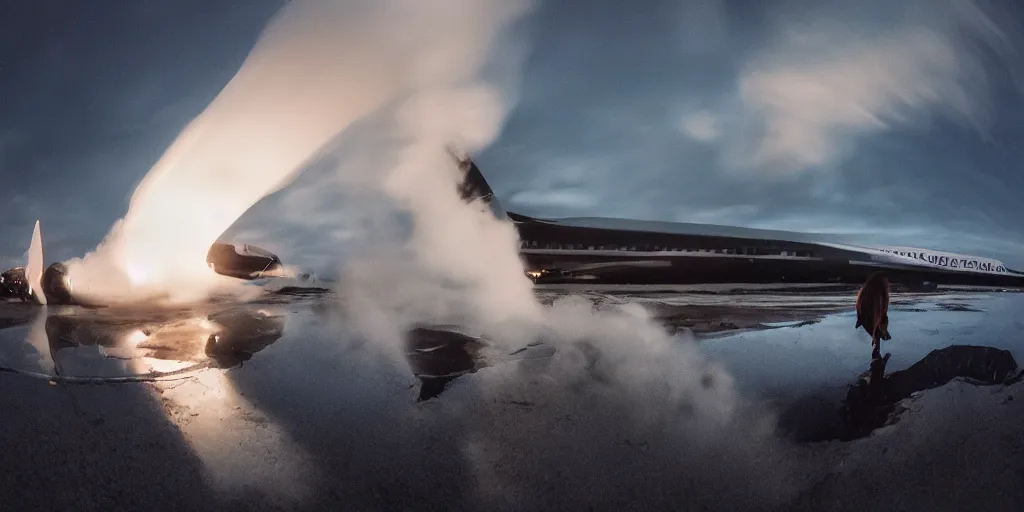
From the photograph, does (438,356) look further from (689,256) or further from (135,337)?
(135,337)

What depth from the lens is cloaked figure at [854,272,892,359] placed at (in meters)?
3.52

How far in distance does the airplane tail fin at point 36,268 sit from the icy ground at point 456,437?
0.96 metres

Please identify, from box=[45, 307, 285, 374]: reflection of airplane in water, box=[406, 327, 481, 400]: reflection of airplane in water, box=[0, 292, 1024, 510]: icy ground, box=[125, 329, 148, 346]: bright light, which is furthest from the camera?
box=[125, 329, 148, 346]: bright light

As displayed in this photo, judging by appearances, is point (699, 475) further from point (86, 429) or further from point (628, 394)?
point (86, 429)

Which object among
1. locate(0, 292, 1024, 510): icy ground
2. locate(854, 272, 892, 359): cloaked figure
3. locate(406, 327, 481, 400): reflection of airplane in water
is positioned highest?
locate(854, 272, 892, 359): cloaked figure

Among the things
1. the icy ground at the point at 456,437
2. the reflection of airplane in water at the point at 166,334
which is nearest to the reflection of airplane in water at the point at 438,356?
the icy ground at the point at 456,437

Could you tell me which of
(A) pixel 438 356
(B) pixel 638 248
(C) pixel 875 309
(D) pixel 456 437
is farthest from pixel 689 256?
(D) pixel 456 437

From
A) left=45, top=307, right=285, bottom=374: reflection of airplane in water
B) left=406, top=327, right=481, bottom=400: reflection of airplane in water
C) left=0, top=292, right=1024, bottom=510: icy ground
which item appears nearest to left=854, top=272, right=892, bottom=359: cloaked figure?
left=0, top=292, right=1024, bottom=510: icy ground

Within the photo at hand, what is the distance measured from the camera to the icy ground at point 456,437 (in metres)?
1.78

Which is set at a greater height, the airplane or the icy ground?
the airplane

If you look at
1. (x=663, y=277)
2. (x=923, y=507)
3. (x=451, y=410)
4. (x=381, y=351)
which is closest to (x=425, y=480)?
(x=451, y=410)

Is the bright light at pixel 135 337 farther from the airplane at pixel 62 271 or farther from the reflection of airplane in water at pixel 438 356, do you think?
the reflection of airplane in water at pixel 438 356

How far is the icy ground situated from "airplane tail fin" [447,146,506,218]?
1.09 meters

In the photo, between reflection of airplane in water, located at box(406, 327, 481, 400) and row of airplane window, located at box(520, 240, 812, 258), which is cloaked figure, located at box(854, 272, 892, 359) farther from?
reflection of airplane in water, located at box(406, 327, 481, 400)
